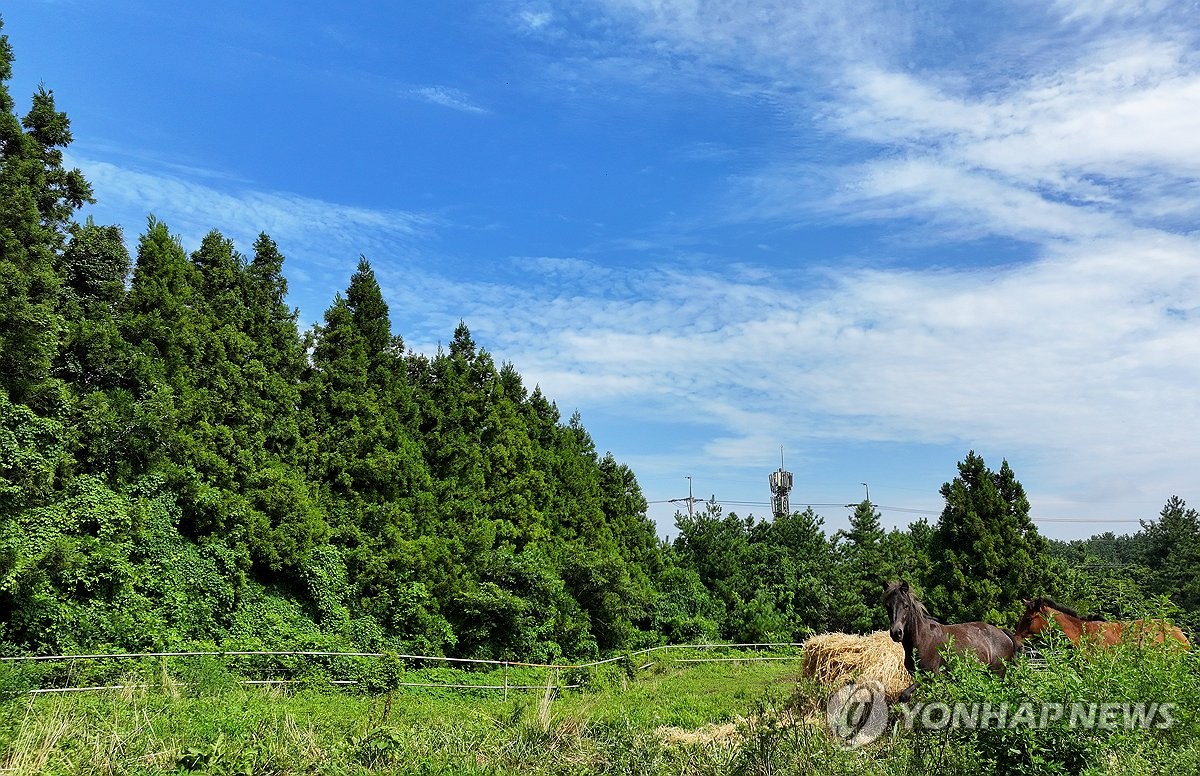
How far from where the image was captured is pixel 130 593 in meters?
14.8

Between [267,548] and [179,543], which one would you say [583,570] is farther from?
[179,543]

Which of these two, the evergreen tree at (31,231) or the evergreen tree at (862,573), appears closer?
the evergreen tree at (31,231)

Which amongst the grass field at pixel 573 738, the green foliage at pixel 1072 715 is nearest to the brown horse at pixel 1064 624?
the grass field at pixel 573 738

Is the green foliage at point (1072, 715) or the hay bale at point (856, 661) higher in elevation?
the green foliage at point (1072, 715)

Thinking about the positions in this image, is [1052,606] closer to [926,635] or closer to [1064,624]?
[1064,624]

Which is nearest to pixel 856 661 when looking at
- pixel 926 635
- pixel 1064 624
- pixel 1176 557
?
pixel 926 635

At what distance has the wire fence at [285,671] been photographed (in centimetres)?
1302

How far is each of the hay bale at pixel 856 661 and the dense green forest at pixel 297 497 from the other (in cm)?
500

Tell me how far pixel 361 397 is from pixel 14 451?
24.5ft

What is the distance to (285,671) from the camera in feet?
52.1

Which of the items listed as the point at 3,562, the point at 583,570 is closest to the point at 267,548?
the point at 3,562

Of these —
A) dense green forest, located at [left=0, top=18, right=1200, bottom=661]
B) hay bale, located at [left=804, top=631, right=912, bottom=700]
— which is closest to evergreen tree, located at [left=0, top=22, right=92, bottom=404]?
dense green forest, located at [left=0, top=18, right=1200, bottom=661]

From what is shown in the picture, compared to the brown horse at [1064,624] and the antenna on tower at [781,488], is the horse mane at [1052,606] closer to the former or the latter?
the brown horse at [1064,624]

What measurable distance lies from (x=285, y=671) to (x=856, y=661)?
34.5 feet
